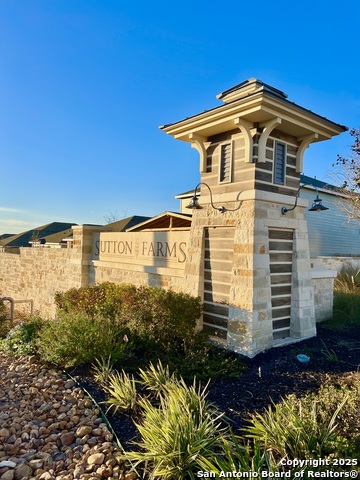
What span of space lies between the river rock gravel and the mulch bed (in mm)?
201

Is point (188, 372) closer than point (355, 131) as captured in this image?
Yes

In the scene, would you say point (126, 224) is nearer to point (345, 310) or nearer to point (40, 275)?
point (40, 275)

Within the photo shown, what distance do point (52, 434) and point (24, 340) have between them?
311 cm

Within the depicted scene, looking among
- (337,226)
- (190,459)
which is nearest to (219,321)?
(190,459)

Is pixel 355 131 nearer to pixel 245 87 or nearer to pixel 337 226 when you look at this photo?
pixel 245 87

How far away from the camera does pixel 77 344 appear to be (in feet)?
17.4

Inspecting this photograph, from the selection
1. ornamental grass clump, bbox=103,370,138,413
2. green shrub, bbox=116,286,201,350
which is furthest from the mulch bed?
green shrub, bbox=116,286,201,350

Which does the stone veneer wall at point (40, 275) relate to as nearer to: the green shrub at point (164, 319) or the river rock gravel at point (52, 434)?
the green shrub at point (164, 319)

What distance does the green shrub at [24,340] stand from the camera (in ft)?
19.4

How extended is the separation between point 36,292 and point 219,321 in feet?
31.0

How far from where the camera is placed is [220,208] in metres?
6.77

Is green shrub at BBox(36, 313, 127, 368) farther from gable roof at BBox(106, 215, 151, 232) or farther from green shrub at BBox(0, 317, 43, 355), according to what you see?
gable roof at BBox(106, 215, 151, 232)

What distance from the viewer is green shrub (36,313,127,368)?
521cm

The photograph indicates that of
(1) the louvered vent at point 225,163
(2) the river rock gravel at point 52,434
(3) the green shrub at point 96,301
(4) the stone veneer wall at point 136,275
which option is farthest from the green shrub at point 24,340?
(1) the louvered vent at point 225,163
